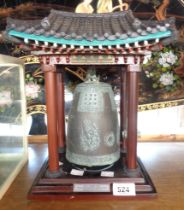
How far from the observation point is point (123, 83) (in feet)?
5.94

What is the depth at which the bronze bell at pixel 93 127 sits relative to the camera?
58.2 inches

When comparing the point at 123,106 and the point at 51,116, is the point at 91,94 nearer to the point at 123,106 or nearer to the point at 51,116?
the point at 51,116

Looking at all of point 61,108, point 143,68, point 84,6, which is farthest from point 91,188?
point 84,6

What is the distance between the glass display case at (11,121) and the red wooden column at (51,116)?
29 centimetres

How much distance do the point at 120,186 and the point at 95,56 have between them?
0.76 m

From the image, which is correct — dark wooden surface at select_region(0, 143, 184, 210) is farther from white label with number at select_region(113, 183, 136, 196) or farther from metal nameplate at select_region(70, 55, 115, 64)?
metal nameplate at select_region(70, 55, 115, 64)

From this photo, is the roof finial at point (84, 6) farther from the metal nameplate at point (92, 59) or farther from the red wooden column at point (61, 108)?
the metal nameplate at point (92, 59)

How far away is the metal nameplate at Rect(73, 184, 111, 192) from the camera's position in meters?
1.34

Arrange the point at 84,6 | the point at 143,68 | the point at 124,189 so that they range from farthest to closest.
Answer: the point at 143,68 < the point at 84,6 < the point at 124,189

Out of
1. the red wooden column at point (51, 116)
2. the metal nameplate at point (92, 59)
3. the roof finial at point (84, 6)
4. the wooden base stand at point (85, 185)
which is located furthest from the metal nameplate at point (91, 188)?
the roof finial at point (84, 6)

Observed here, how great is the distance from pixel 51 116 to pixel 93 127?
10.8 inches

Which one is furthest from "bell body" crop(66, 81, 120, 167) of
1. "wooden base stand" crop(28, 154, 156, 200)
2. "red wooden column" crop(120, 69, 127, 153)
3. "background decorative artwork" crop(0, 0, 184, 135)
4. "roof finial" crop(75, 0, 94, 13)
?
"roof finial" crop(75, 0, 94, 13)

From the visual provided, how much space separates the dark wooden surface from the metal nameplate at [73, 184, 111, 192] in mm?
68

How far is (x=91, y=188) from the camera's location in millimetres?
1344
